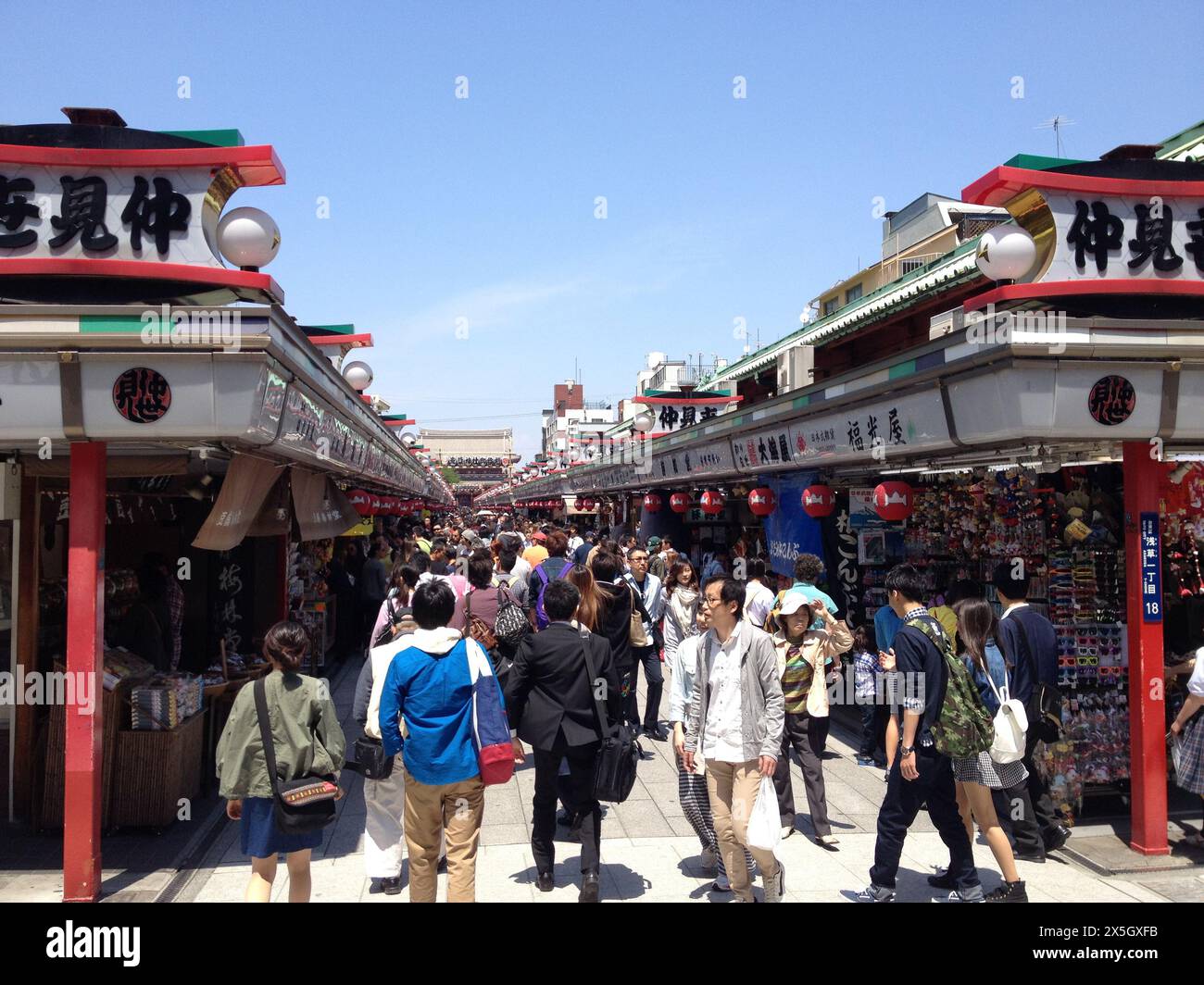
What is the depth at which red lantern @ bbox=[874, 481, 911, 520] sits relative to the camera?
8.30m

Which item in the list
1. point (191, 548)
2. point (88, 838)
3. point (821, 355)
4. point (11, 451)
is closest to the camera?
point (88, 838)

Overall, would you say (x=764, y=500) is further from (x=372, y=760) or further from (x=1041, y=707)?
(x=372, y=760)

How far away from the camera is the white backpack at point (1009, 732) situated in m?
5.21

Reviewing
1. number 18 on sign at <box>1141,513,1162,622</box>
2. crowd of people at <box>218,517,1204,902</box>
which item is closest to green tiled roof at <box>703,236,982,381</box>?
number 18 on sign at <box>1141,513,1162,622</box>

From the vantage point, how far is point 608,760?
5.30 m

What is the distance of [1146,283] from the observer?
242 inches

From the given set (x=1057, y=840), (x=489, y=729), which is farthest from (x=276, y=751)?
(x=1057, y=840)

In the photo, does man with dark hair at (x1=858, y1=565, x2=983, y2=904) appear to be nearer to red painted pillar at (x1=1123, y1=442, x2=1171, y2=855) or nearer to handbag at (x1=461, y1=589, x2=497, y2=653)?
red painted pillar at (x1=1123, y1=442, x2=1171, y2=855)

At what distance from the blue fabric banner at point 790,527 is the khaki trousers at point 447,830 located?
6868 mm

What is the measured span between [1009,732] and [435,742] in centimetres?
350

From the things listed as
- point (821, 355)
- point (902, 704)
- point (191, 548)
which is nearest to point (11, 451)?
point (191, 548)

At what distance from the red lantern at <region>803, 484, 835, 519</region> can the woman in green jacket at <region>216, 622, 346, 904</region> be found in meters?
6.85

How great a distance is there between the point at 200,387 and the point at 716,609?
345cm

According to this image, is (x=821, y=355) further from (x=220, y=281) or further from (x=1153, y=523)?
(x=220, y=281)
